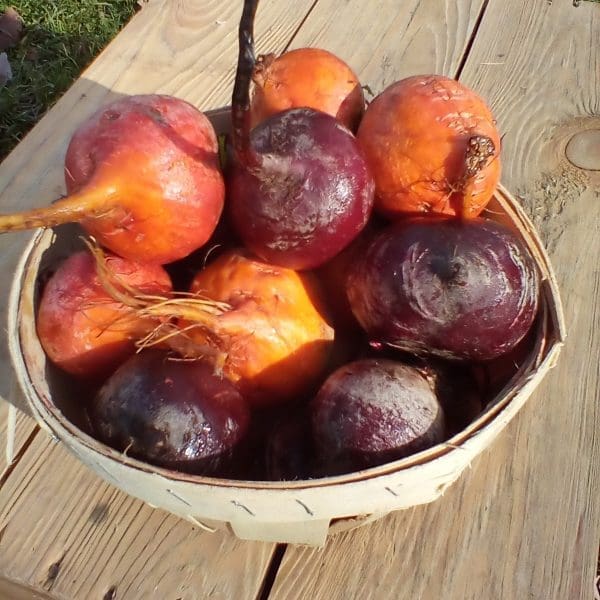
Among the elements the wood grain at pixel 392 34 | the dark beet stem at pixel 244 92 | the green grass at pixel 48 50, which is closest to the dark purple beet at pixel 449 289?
the dark beet stem at pixel 244 92

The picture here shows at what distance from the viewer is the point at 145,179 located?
24.7 inches

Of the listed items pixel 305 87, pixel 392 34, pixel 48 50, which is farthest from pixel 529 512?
→ pixel 48 50

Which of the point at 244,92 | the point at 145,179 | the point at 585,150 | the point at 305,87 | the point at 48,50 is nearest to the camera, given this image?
the point at 244,92

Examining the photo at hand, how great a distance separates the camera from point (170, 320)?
2.24 feet

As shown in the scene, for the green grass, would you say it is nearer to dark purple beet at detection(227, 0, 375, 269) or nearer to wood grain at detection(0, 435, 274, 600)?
wood grain at detection(0, 435, 274, 600)

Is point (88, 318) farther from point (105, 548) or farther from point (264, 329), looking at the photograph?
point (105, 548)

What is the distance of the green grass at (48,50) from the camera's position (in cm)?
156

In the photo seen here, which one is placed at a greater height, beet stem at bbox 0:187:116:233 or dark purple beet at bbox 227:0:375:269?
beet stem at bbox 0:187:116:233

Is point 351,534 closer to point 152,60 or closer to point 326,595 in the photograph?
point 326,595

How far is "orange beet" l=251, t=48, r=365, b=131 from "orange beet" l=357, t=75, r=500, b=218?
0.18ft

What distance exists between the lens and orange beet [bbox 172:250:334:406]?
66cm

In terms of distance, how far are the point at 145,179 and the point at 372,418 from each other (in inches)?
11.2

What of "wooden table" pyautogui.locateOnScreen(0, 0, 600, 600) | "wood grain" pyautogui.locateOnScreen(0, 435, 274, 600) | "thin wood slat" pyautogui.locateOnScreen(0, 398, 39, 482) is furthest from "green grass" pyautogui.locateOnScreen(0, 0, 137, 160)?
"wood grain" pyautogui.locateOnScreen(0, 435, 274, 600)

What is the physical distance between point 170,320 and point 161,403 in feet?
0.34
